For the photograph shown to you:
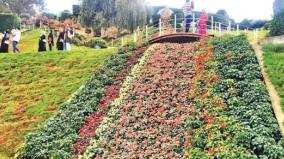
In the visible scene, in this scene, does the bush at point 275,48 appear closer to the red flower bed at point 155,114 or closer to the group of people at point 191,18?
the red flower bed at point 155,114

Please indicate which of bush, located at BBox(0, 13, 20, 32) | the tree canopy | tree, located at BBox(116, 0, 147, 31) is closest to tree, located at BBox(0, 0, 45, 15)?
bush, located at BBox(0, 13, 20, 32)

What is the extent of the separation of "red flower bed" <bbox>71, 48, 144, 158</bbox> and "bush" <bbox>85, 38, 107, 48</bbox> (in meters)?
16.6

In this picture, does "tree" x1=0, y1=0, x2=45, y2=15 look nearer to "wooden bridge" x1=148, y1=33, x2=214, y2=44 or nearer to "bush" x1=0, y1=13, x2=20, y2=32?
"bush" x1=0, y1=13, x2=20, y2=32

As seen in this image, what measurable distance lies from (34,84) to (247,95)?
1063 centimetres

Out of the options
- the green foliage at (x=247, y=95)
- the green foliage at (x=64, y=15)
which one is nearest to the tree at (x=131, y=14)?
the green foliage at (x=64, y=15)

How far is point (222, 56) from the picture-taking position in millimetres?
20062

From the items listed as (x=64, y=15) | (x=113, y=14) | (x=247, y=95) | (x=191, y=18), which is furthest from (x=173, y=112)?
(x=64, y=15)

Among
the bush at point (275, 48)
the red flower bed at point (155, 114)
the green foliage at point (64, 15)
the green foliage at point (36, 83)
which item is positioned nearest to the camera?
the red flower bed at point (155, 114)

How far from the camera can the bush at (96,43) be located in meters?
39.5

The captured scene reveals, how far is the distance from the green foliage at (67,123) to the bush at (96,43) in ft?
55.3

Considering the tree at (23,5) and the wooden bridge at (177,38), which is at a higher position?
the tree at (23,5)

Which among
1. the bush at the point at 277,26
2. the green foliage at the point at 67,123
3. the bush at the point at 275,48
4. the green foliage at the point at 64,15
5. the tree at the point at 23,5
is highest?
the tree at the point at 23,5

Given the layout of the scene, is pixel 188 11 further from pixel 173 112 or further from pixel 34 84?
pixel 173 112

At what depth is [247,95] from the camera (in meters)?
16.5
